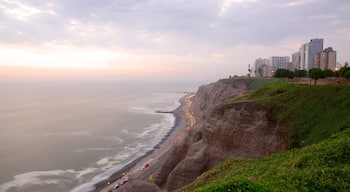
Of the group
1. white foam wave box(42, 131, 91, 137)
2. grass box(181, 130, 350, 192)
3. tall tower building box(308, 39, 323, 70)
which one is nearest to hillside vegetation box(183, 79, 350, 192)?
grass box(181, 130, 350, 192)

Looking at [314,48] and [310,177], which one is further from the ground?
[314,48]

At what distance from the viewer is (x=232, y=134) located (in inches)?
1185

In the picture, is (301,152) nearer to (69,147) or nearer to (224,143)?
(224,143)

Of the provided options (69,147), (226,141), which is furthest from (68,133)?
(226,141)

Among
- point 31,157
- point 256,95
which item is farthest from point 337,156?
point 31,157

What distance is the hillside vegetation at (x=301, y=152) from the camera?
9.79 m

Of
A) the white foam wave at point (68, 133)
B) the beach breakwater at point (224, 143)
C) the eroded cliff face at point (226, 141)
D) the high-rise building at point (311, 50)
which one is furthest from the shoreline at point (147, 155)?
the high-rise building at point (311, 50)

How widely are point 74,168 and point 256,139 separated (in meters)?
26.9

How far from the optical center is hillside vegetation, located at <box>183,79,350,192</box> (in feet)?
32.1

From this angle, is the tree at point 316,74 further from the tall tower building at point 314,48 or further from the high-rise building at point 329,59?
the tall tower building at point 314,48

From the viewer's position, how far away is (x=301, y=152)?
15242mm

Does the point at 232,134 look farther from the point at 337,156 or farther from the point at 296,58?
the point at 296,58

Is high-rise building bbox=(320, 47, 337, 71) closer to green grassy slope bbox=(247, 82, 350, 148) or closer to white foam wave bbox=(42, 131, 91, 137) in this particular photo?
white foam wave bbox=(42, 131, 91, 137)

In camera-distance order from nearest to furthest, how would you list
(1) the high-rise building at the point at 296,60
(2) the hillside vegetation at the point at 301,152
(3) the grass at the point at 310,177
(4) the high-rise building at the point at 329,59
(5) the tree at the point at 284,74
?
(3) the grass at the point at 310,177
(2) the hillside vegetation at the point at 301,152
(5) the tree at the point at 284,74
(4) the high-rise building at the point at 329,59
(1) the high-rise building at the point at 296,60
